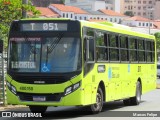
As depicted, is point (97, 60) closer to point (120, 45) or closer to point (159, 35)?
point (120, 45)

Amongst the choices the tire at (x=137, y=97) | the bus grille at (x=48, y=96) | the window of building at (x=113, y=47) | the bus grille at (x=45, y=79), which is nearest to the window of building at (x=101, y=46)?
the window of building at (x=113, y=47)

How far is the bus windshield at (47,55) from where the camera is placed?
628 inches

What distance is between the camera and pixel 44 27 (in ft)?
53.8

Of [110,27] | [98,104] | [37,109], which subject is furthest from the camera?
[110,27]

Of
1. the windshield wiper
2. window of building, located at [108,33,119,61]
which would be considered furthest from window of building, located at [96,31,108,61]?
the windshield wiper

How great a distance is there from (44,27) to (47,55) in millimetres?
882

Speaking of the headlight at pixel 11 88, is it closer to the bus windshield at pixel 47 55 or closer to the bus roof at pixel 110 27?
the bus windshield at pixel 47 55

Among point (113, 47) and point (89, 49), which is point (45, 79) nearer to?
point (89, 49)

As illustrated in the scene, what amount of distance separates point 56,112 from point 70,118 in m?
2.56

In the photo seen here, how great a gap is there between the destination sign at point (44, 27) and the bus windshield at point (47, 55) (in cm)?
29

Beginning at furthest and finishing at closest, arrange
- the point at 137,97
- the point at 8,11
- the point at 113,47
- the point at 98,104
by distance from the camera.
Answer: the point at 8,11, the point at 137,97, the point at 113,47, the point at 98,104

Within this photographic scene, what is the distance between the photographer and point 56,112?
61.6 feet

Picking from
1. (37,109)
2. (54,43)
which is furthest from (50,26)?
(37,109)

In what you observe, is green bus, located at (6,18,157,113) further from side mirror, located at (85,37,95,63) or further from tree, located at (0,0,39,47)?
tree, located at (0,0,39,47)
